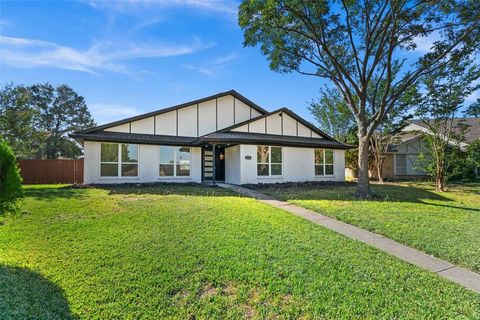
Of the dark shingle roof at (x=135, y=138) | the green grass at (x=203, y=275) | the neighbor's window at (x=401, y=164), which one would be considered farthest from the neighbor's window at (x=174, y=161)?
the neighbor's window at (x=401, y=164)

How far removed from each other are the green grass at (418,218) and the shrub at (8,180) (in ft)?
26.3

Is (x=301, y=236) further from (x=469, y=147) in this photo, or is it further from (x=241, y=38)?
(x=469, y=147)

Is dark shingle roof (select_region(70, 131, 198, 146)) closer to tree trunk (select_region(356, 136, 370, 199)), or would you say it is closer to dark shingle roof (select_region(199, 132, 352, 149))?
dark shingle roof (select_region(199, 132, 352, 149))

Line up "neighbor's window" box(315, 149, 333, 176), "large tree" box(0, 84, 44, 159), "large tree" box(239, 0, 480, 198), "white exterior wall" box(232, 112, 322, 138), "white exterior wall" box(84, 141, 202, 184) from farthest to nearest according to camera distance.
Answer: "large tree" box(0, 84, 44, 159), "neighbor's window" box(315, 149, 333, 176), "white exterior wall" box(232, 112, 322, 138), "white exterior wall" box(84, 141, 202, 184), "large tree" box(239, 0, 480, 198)

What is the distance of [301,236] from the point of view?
6137 mm

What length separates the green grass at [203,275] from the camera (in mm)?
3535

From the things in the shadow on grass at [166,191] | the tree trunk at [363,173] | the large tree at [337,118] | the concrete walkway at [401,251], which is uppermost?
the large tree at [337,118]

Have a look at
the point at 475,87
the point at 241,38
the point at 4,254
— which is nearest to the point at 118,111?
the point at 241,38

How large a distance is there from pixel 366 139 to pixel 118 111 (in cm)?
1775

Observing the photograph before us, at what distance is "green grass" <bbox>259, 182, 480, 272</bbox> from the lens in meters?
5.84

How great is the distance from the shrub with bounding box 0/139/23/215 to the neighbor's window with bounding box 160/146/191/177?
425 inches

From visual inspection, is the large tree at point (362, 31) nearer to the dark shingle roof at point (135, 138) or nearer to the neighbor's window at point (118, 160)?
the dark shingle roof at point (135, 138)

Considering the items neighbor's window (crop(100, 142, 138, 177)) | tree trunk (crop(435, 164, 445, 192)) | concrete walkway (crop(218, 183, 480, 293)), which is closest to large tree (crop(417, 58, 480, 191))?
tree trunk (crop(435, 164, 445, 192))

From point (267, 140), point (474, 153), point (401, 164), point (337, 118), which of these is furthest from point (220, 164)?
point (401, 164)
